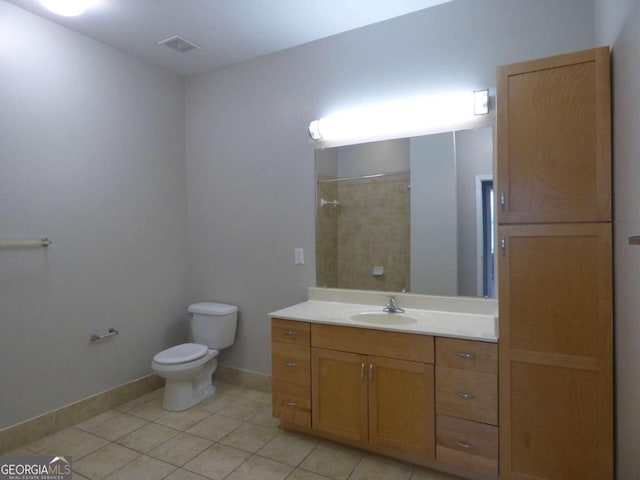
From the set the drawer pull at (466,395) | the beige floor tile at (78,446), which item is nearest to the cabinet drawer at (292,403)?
the drawer pull at (466,395)

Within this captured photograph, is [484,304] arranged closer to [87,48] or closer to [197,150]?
[197,150]

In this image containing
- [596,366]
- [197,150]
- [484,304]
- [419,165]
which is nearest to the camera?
[596,366]

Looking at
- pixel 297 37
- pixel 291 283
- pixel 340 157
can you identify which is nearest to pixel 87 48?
pixel 297 37

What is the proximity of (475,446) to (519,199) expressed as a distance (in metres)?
1.18

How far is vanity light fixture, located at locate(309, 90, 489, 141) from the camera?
2171 mm

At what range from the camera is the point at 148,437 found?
2281mm

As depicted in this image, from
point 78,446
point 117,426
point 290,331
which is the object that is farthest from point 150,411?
point 290,331

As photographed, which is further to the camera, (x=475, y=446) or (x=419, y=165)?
(x=419, y=165)

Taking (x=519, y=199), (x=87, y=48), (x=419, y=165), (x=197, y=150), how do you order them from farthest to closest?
(x=197, y=150) < (x=87, y=48) < (x=419, y=165) < (x=519, y=199)

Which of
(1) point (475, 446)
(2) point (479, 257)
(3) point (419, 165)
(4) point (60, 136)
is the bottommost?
(1) point (475, 446)

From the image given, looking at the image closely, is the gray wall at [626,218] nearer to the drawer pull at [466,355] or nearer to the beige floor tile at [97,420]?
the drawer pull at [466,355]

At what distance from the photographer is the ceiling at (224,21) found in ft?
7.27

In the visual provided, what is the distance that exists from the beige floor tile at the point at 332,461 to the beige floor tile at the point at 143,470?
732 mm

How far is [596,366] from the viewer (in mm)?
1535
